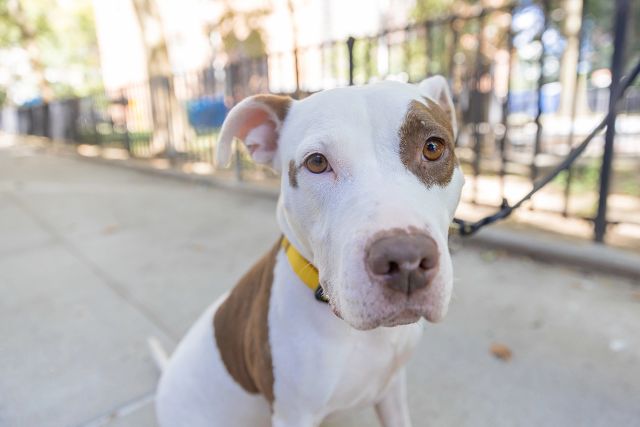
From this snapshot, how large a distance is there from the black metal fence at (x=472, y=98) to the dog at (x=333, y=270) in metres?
2.97

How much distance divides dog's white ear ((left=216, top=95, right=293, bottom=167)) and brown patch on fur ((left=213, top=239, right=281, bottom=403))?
39cm

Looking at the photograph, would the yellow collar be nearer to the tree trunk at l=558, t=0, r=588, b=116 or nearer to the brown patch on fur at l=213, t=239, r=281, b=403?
the brown patch on fur at l=213, t=239, r=281, b=403

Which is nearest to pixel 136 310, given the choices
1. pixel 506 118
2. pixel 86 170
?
pixel 506 118

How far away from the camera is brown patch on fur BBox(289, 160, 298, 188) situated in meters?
1.46

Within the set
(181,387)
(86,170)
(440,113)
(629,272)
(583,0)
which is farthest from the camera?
(86,170)

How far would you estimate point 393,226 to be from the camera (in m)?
1.10

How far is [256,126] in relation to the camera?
181cm

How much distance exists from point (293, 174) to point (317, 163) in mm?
109

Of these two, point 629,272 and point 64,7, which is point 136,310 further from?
point 64,7

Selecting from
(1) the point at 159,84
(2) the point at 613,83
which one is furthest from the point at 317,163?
(1) the point at 159,84

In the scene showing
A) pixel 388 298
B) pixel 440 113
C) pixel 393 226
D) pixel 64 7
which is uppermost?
pixel 64 7

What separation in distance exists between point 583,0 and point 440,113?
3154 millimetres

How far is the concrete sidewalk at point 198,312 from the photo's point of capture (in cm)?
229

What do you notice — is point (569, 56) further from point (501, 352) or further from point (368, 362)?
point (368, 362)
